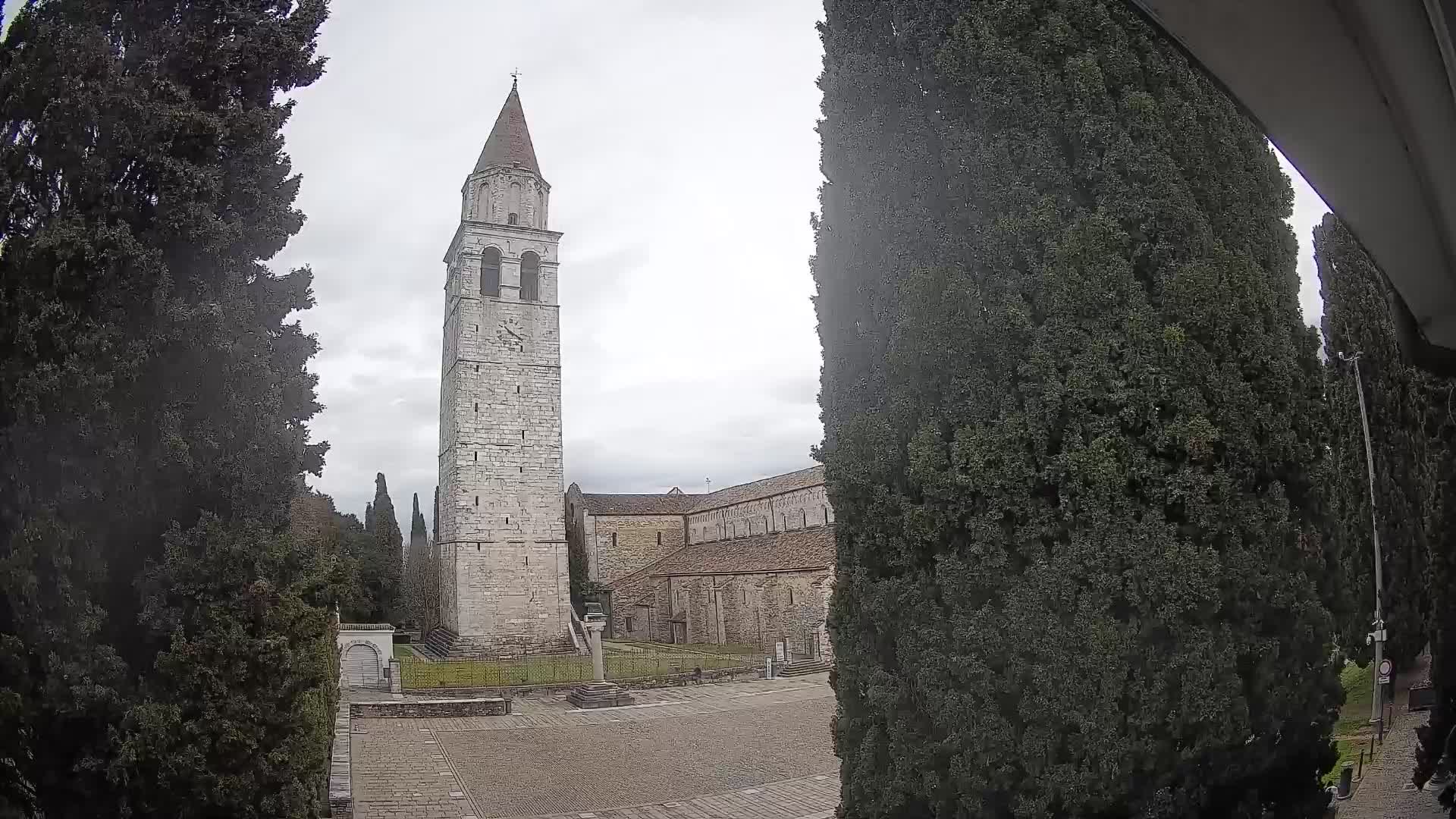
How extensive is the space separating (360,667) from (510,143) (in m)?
21.0

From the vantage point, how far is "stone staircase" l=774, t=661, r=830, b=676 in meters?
26.7

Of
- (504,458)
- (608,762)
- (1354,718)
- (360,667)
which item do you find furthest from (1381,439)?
(504,458)

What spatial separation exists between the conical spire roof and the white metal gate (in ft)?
63.1

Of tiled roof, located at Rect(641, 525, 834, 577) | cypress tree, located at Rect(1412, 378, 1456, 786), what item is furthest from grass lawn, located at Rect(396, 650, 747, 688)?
cypress tree, located at Rect(1412, 378, 1456, 786)

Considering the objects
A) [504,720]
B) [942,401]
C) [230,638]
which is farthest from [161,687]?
[504,720]

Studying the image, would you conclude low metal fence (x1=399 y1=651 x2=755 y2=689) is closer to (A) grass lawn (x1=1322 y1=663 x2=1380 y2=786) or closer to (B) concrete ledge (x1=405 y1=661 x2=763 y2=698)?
(B) concrete ledge (x1=405 y1=661 x2=763 y2=698)

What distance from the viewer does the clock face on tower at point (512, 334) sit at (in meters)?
33.3

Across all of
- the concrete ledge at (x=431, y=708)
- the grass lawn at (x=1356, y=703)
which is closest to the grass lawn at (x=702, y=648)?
the concrete ledge at (x=431, y=708)

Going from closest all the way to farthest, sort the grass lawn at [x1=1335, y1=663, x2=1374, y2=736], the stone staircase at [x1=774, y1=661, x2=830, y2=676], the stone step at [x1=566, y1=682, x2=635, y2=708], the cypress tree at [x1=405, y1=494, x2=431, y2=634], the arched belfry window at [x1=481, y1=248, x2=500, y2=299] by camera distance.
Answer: the grass lawn at [x1=1335, y1=663, x2=1374, y2=736]
the stone step at [x1=566, y1=682, x2=635, y2=708]
the stone staircase at [x1=774, y1=661, x2=830, y2=676]
the arched belfry window at [x1=481, y1=248, x2=500, y2=299]
the cypress tree at [x1=405, y1=494, x2=431, y2=634]

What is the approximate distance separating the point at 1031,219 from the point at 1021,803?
349cm

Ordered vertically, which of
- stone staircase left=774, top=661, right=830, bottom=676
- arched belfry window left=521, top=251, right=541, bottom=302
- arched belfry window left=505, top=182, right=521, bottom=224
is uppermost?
arched belfry window left=505, top=182, right=521, bottom=224

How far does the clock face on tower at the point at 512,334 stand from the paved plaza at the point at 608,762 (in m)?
15.5

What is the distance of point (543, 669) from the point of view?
90.2 feet

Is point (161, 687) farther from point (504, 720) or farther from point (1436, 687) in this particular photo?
point (504, 720)
